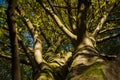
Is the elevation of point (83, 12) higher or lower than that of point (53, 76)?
higher

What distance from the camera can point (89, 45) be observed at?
6.97 metres

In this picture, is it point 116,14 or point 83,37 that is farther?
point 116,14

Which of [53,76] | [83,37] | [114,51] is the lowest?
[114,51]

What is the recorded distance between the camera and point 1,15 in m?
7.90

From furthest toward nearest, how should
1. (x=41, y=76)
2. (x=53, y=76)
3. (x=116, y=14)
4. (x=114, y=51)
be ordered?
(x=114, y=51) < (x=116, y=14) < (x=53, y=76) < (x=41, y=76)

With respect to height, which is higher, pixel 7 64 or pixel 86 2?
pixel 86 2

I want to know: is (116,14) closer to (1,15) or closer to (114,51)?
(114,51)

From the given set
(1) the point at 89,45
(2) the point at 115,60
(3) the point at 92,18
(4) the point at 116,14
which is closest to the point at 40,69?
(1) the point at 89,45

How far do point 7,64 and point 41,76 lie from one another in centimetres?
902

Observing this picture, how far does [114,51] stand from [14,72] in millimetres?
13324

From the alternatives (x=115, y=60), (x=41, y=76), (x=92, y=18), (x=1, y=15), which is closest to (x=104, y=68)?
(x=115, y=60)

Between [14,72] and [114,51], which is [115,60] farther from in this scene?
[114,51]

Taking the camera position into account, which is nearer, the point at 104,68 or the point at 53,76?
the point at 104,68

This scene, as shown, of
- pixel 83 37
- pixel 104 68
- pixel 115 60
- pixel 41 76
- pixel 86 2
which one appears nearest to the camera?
pixel 104 68
